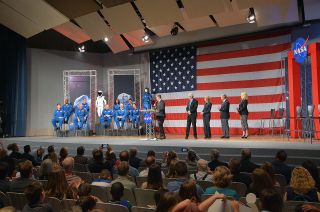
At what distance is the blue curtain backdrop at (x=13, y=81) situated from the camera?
51.5ft

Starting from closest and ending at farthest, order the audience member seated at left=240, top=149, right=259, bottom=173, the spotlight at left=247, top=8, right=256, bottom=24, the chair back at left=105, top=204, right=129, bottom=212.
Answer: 1. the chair back at left=105, top=204, right=129, bottom=212
2. the audience member seated at left=240, top=149, right=259, bottom=173
3. the spotlight at left=247, top=8, right=256, bottom=24

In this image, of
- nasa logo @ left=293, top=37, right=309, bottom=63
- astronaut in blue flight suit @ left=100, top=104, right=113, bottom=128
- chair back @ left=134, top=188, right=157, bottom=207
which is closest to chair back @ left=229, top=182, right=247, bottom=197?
chair back @ left=134, top=188, right=157, bottom=207

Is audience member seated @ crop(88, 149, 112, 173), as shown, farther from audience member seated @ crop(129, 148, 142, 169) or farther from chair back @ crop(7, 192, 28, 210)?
chair back @ crop(7, 192, 28, 210)

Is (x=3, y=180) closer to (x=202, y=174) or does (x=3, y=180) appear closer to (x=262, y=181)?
(x=202, y=174)

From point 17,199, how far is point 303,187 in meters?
2.77

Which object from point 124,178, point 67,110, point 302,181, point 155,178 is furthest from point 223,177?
point 67,110

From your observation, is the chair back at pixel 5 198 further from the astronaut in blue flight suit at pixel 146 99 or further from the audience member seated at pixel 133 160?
the astronaut in blue flight suit at pixel 146 99

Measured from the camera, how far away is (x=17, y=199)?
12.6ft

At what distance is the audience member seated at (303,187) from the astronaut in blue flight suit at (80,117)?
43.3 feet

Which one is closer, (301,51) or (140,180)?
(140,180)

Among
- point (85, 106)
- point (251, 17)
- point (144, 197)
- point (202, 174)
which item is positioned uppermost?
point (251, 17)

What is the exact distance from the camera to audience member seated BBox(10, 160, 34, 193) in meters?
4.29

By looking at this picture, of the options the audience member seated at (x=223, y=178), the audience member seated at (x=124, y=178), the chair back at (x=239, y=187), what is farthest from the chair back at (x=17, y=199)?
A: the chair back at (x=239, y=187)

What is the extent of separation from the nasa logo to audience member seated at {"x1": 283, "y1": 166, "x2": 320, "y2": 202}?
7.45 meters
